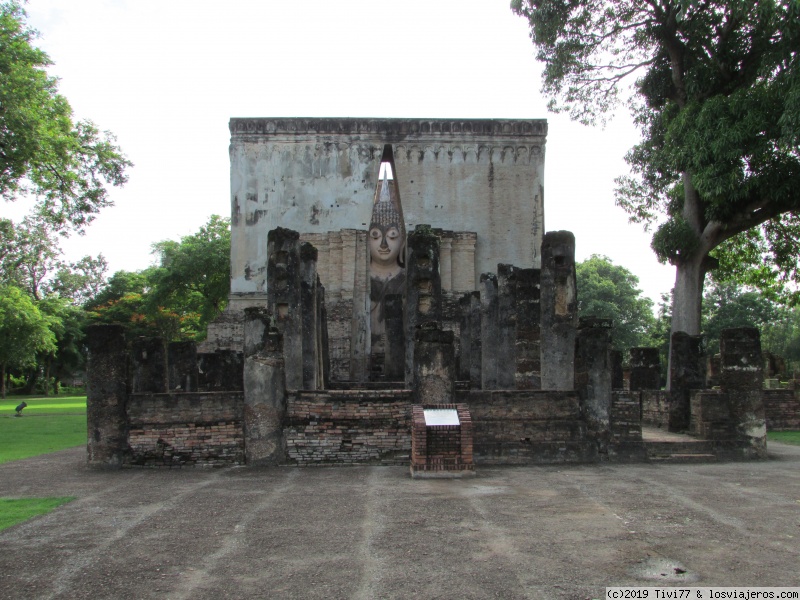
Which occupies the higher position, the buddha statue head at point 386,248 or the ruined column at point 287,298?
the buddha statue head at point 386,248

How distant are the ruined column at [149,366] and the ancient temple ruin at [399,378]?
0.03 metres

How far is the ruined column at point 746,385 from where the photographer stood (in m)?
11.6

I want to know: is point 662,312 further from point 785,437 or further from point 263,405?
point 263,405

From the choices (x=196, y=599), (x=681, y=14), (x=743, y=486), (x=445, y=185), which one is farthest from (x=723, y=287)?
(x=196, y=599)

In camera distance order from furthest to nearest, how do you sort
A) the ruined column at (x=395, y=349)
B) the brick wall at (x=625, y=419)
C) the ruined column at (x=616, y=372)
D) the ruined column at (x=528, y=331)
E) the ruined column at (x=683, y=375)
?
the ruined column at (x=395, y=349)
the ruined column at (x=616, y=372)
the ruined column at (x=528, y=331)
the ruined column at (x=683, y=375)
the brick wall at (x=625, y=419)

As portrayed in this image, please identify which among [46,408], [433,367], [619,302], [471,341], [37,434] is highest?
[619,302]

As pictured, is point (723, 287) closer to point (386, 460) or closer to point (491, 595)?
point (386, 460)

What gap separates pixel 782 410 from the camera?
59.8 ft

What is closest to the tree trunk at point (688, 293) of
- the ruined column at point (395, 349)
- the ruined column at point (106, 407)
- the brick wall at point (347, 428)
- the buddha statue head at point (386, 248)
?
the ruined column at point (395, 349)

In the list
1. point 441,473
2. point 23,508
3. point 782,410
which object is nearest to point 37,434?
point 23,508

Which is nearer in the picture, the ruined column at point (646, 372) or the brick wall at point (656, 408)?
the brick wall at point (656, 408)

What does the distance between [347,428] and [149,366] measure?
19.4ft

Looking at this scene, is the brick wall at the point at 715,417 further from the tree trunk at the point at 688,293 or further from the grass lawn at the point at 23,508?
the grass lawn at the point at 23,508

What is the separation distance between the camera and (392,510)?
279 inches
